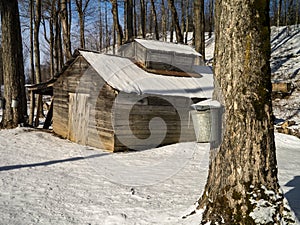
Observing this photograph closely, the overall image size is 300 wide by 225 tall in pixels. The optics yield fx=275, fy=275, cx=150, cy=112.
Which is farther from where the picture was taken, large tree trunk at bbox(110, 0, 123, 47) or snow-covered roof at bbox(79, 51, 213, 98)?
large tree trunk at bbox(110, 0, 123, 47)

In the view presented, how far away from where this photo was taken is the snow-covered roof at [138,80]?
9523 millimetres

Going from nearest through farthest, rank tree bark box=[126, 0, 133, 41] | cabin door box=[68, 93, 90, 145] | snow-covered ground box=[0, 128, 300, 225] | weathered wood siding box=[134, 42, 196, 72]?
snow-covered ground box=[0, 128, 300, 225]
cabin door box=[68, 93, 90, 145]
weathered wood siding box=[134, 42, 196, 72]
tree bark box=[126, 0, 133, 41]

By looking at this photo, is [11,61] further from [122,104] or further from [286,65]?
[286,65]

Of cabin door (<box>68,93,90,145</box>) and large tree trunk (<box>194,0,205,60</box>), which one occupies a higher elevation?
large tree trunk (<box>194,0,205,60</box>)

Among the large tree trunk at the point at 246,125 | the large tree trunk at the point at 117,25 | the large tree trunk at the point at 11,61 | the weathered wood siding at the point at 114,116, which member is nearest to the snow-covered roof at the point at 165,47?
the weathered wood siding at the point at 114,116

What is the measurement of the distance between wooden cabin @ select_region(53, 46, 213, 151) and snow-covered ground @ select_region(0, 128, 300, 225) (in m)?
0.77

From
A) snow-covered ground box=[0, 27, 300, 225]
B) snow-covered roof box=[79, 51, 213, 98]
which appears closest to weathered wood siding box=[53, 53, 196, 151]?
snow-covered roof box=[79, 51, 213, 98]

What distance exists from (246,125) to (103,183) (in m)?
3.47

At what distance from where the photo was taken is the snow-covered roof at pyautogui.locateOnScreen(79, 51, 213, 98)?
9.52 metres

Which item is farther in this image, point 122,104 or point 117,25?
point 117,25

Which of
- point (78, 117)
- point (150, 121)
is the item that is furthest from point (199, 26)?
point (78, 117)

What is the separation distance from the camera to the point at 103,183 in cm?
564

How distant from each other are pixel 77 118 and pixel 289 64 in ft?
69.9

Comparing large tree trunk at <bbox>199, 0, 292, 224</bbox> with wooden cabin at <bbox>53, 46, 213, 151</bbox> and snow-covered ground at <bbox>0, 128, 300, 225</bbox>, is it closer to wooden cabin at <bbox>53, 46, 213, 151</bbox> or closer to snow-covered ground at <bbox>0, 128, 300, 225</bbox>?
snow-covered ground at <bbox>0, 128, 300, 225</bbox>
